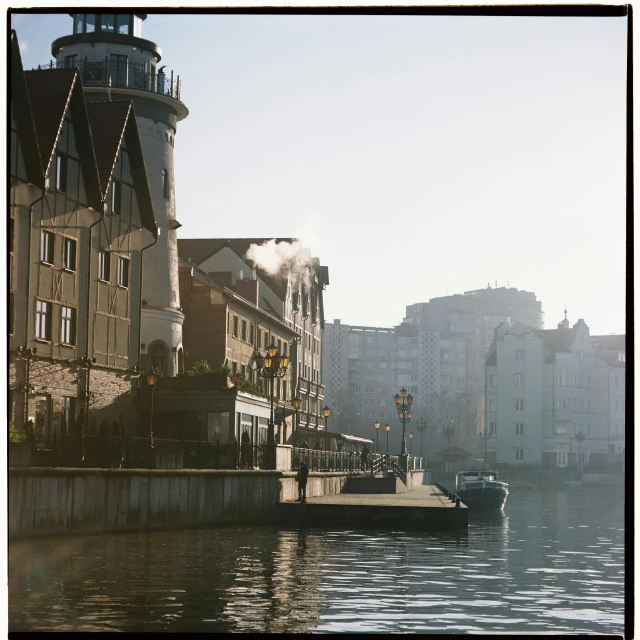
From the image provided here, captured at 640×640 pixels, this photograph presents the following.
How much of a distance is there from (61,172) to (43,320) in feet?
14.3

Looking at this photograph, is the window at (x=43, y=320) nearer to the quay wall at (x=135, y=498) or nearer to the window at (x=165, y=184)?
the quay wall at (x=135, y=498)

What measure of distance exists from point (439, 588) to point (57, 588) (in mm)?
6600

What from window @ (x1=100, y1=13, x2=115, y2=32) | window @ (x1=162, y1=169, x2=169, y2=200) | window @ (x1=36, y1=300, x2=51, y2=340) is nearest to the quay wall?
window @ (x1=36, y1=300, x2=51, y2=340)

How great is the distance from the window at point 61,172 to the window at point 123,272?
255 inches

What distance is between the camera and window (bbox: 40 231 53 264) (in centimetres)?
3394

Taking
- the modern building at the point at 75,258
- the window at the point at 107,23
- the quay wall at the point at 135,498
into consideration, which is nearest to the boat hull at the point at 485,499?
the quay wall at the point at 135,498

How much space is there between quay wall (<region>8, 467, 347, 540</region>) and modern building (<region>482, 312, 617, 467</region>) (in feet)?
123

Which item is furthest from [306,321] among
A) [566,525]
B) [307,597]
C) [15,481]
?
[307,597]

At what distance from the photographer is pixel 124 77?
4316 cm

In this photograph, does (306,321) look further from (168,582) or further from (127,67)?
(168,582)

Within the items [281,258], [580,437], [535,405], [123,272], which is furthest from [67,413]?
[535,405]

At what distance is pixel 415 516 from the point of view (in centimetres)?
3784

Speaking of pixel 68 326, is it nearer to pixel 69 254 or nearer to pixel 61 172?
pixel 69 254

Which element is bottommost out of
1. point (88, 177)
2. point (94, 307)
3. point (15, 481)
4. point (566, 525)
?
point (566, 525)
